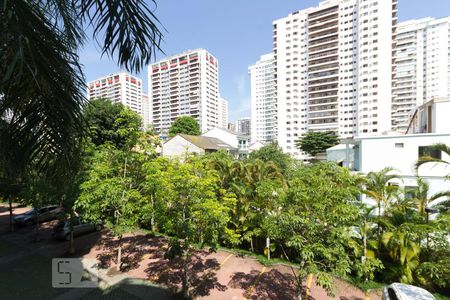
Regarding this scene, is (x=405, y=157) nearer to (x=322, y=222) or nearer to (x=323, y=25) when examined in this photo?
(x=322, y=222)

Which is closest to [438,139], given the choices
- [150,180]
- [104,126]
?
[150,180]

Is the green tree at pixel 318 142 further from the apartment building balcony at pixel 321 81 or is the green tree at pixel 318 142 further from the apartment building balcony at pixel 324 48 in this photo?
the apartment building balcony at pixel 324 48

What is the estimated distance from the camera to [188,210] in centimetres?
738

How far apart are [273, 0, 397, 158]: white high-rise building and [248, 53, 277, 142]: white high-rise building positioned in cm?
2981

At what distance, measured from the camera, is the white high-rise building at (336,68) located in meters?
56.0

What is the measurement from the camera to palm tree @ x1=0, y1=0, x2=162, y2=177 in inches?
83.0

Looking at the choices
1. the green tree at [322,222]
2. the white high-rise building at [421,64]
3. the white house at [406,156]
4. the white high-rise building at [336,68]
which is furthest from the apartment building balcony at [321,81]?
the green tree at [322,222]

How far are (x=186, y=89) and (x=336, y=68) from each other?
187 ft

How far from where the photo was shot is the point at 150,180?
7.57 meters

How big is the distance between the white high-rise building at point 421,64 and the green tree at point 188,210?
8331 cm

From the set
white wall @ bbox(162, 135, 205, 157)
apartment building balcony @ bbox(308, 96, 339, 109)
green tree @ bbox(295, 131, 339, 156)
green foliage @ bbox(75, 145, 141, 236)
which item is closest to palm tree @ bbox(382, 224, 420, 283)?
green foliage @ bbox(75, 145, 141, 236)

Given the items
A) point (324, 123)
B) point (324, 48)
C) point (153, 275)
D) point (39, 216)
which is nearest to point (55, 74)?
point (153, 275)

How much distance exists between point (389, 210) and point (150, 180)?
983 cm

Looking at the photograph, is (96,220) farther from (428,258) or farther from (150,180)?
(428,258)
